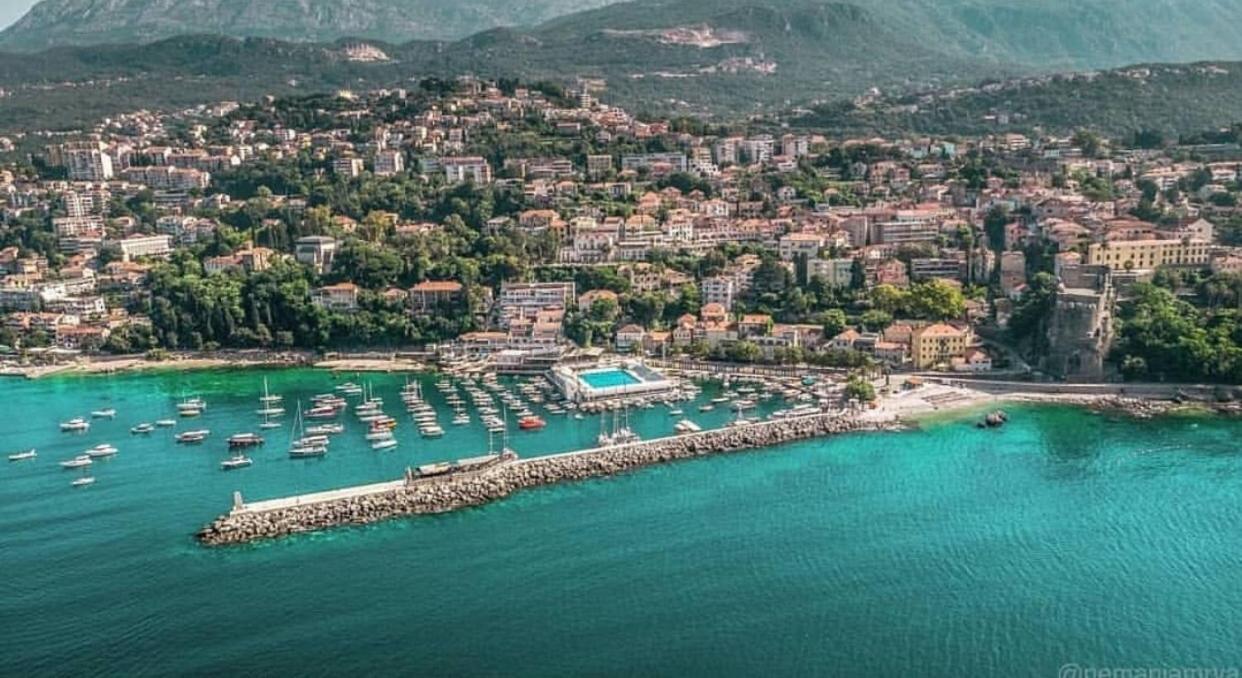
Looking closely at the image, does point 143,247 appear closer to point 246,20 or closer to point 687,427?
point 687,427

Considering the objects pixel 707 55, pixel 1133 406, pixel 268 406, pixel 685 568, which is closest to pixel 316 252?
pixel 268 406

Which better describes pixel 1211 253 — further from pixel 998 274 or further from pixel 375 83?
pixel 375 83

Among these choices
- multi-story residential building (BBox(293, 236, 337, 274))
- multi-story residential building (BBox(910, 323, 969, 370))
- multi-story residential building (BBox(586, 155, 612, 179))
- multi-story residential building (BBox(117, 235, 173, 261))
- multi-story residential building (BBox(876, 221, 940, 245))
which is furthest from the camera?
multi-story residential building (BBox(586, 155, 612, 179))

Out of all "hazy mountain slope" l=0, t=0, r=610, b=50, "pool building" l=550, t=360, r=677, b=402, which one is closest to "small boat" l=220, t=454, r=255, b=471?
Result: "pool building" l=550, t=360, r=677, b=402

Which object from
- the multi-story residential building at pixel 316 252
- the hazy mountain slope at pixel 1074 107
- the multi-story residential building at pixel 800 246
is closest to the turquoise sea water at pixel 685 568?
the multi-story residential building at pixel 800 246

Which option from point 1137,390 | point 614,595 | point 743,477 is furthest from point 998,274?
point 614,595

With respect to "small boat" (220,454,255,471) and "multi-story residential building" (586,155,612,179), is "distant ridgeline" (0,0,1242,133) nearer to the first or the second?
"multi-story residential building" (586,155,612,179)
